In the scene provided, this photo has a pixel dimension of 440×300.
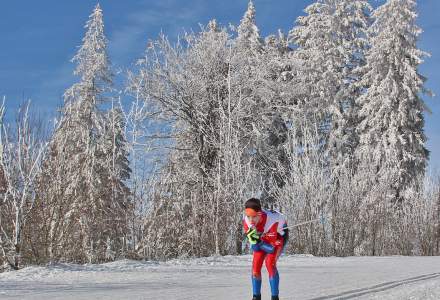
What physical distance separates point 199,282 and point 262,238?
7.12 feet

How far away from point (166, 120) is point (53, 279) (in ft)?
39.8

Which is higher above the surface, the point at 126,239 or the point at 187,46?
the point at 187,46

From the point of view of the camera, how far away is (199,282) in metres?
8.51

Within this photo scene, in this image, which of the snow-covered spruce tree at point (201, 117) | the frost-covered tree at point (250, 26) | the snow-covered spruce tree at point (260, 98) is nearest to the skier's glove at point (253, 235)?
the snow-covered spruce tree at point (201, 117)

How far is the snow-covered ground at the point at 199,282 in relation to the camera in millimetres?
7156

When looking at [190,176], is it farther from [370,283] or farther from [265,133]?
[370,283]

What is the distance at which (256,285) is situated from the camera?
259 inches

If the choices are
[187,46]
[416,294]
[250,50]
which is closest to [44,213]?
[416,294]

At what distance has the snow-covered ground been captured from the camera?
7.16 meters

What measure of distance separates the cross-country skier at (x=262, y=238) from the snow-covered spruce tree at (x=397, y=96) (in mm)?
22420

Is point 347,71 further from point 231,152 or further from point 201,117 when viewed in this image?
point 231,152

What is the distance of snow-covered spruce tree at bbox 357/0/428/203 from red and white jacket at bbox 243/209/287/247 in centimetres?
2234

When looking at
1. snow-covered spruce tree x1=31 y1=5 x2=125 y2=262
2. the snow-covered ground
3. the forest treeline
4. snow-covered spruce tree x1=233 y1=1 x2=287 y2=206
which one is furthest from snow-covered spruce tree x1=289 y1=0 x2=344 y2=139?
the snow-covered ground

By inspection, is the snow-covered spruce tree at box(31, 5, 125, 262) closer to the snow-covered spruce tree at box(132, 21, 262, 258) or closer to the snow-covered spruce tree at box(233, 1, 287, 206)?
the snow-covered spruce tree at box(132, 21, 262, 258)
